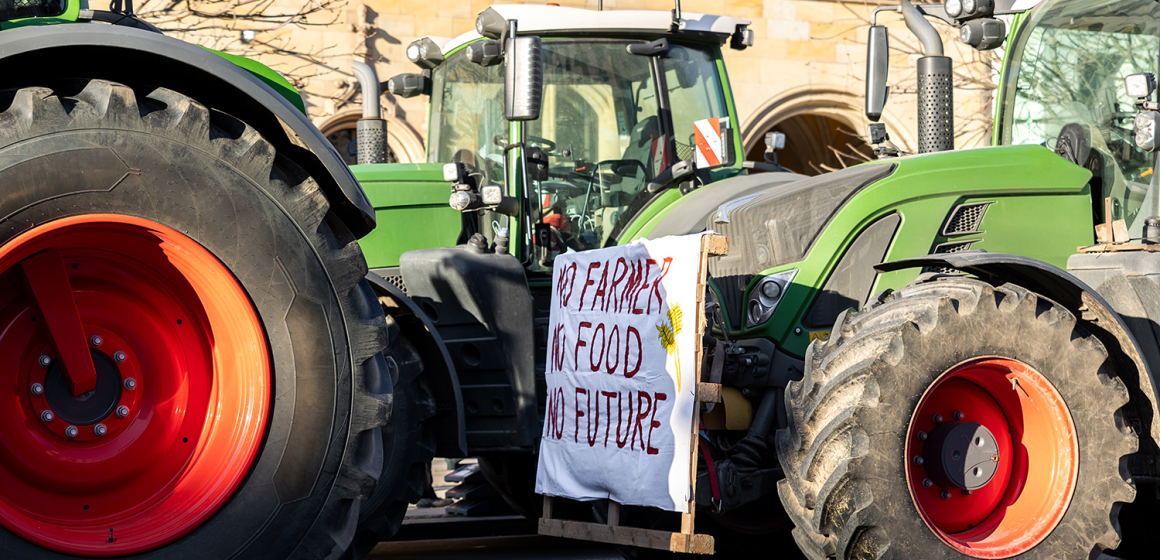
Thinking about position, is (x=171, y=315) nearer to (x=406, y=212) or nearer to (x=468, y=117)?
(x=406, y=212)

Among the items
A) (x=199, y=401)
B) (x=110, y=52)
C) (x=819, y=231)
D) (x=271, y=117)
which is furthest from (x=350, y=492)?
(x=819, y=231)

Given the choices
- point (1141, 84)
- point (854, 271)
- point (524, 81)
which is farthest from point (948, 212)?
point (524, 81)

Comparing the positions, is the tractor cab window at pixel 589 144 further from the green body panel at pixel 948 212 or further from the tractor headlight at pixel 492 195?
the green body panel at pixel 948 212

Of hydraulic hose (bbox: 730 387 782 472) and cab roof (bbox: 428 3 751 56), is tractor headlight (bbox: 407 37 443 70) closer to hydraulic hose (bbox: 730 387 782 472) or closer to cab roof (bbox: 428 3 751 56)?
cab roof (bbox: 428 3 751 56)

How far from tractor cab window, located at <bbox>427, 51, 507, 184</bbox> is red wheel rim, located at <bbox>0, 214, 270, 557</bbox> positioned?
9.62 ft

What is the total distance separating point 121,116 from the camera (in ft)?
9.20

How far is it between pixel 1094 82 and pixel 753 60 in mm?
9457

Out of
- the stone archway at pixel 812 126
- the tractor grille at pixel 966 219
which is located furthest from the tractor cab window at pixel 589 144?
the stone archway at pixel 812 126

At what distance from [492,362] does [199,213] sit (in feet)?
7.19

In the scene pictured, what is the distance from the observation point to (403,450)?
4695mm

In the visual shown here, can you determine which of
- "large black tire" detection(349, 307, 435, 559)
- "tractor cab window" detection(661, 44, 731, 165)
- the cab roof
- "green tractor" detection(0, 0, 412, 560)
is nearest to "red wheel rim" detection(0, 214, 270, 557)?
"green tractor" detection(0, 0, 412, 560)

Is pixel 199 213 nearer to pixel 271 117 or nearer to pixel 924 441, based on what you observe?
pixel 271 117

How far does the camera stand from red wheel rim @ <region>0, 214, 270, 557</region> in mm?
2801

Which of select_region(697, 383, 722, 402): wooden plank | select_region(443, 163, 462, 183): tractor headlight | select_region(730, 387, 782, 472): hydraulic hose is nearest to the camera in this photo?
select_region(697, 383, 722, 402): wooden plank
